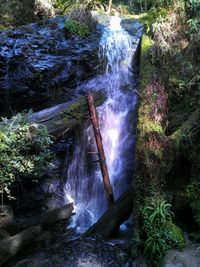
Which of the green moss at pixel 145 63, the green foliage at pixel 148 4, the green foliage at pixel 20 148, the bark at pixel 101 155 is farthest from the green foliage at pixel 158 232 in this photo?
the green foliage at pixel 148 4

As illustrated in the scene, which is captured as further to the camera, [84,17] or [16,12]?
[16,12]

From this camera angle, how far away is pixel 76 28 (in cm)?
1036

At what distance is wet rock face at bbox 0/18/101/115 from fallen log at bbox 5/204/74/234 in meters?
3.48

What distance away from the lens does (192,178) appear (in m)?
6.86

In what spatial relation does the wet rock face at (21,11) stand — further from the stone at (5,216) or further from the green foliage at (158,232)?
the green foliage at (158,232)

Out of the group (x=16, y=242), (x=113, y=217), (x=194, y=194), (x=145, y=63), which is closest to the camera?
(x=16, y=242)

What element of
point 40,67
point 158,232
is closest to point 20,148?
point 158,232

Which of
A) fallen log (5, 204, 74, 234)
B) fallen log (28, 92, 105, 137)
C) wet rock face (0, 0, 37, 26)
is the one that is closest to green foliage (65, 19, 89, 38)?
wet rock face (0, 0, 37, 26)

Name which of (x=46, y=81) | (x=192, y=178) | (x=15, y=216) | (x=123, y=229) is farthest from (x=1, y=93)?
(x=192, y=178)

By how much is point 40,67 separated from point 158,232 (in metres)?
5.82

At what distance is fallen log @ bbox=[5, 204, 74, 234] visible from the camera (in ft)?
21.8

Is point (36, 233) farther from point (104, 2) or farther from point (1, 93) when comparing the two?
point (104, 2)

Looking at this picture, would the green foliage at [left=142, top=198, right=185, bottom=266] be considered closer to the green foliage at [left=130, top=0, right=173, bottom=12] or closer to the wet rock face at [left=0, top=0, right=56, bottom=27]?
the green foliage at [left=130, top=0, right=173, bottom=12]

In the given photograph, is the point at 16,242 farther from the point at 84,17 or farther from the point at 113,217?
the point at 84,17
